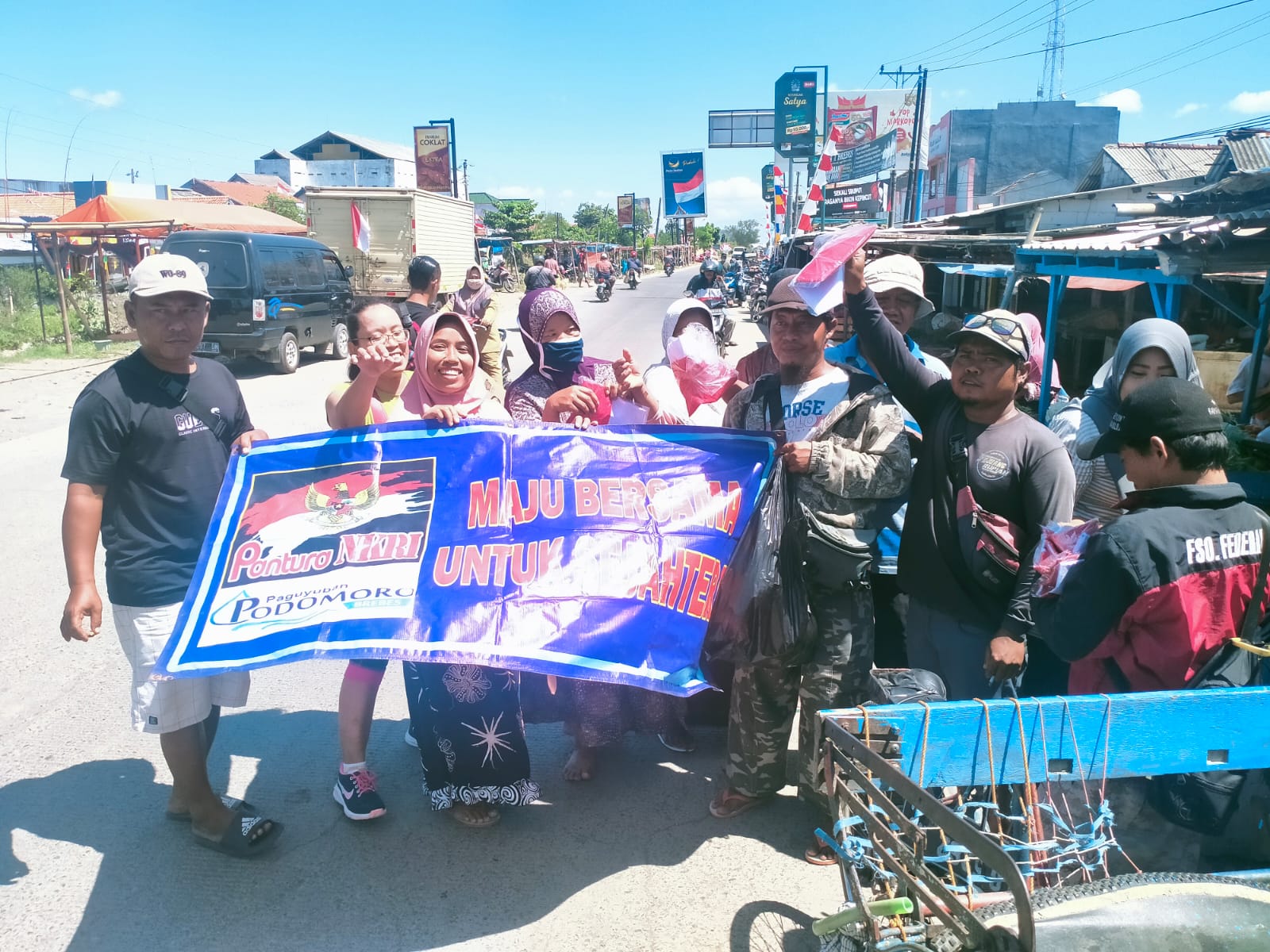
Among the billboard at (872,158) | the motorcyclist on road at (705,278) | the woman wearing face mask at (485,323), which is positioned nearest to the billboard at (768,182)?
the billboard at (872,158)

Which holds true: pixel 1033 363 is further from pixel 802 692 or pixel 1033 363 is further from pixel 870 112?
pixel 870 112

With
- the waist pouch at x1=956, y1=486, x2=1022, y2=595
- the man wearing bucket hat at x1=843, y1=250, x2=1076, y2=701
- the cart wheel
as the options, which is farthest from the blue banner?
the cart wheel

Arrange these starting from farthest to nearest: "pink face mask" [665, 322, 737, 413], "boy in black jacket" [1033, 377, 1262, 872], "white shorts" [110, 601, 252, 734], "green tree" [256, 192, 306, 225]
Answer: "green tree" [256, 192, 306, 225] < "pink face mask" [665, 322, 737, 413] < "white shorts" [110, 601, 252, 734] < "boy in black jacket" [1033, 377, 1262, 872]

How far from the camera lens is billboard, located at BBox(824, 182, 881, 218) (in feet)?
108

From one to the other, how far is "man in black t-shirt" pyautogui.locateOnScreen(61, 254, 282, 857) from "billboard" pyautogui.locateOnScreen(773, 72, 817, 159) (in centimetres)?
4863

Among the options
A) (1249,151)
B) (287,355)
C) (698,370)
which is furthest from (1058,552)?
(1249,151)

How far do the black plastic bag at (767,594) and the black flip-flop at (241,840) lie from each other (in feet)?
5.49

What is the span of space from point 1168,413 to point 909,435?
37.8 inches

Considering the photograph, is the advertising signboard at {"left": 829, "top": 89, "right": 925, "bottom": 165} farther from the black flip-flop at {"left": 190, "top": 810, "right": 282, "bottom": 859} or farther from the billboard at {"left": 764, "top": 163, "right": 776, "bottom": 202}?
the black flip-flop at {"left": 190, "top": 810, "right": 282, "bottom": 859}

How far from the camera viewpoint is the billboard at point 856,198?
32.9 metres

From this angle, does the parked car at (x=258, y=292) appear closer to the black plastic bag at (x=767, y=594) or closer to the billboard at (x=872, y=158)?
the black plastic bag at (x=767, y=594)

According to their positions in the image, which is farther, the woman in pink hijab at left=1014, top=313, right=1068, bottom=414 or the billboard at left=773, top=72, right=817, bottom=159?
the billboard at left=773, top=72, right=817, bottom=159

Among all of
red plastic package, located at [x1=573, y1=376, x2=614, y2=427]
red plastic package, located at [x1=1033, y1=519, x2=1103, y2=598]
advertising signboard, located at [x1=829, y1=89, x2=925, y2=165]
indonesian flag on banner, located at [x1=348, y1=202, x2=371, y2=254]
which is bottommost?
red plastic package, located at [x1=1033, y1=519, x2=1103, y2=598]

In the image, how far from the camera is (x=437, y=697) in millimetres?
3004
